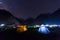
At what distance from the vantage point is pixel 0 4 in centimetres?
133

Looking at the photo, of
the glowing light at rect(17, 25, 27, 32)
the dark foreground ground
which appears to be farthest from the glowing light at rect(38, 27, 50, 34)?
the glowing light at rect(17, 25, 27, 32)

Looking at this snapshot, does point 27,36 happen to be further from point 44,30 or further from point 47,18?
point 47,18

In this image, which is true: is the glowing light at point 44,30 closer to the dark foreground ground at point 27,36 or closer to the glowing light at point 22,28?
the dark foreground ground at point 27,36

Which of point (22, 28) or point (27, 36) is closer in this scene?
point (22, 28)

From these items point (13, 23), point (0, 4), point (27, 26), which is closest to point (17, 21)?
point (13, 23)

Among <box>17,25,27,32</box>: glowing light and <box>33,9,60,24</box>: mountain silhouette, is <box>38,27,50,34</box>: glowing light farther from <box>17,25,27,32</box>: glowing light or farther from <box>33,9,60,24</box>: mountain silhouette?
<box>17,25,27,32</box>: glowing light

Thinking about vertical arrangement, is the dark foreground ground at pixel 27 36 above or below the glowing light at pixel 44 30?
below

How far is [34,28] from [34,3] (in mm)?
367

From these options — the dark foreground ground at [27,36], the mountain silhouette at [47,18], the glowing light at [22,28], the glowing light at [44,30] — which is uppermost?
the mountain silhouette at [47,18]

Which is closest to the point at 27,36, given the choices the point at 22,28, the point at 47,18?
the point at 22,28

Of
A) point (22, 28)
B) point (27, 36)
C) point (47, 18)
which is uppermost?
point (47, 18)

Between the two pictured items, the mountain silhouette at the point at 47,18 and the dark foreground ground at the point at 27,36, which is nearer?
the mountain silhouette at the point at 47,18

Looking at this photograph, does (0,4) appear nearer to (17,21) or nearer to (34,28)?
(17,21)

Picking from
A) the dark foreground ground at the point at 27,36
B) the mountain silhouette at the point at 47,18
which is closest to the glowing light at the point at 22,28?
the dark foreground ground at the point at 27,36
